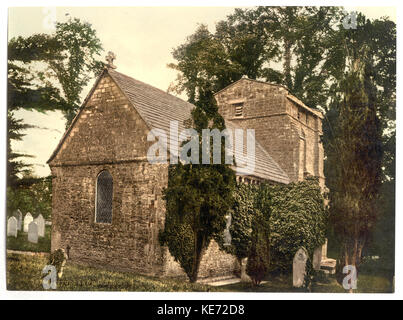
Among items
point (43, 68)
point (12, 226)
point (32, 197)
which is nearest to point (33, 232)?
point (12, 226)

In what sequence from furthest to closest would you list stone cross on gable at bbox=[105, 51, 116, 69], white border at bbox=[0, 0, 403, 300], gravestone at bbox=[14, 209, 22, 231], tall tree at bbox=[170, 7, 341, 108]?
1. tall tree at bbox=[170, 7, 341, 108]
2. stone cross on gable at bbox=[105, 51, 116, 69]
3. gravestone at bbox=[14, 209, 22, 231]
4. white border at bbox=[0, 0, 403, 300]

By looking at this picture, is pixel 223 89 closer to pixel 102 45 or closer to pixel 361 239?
pixel 102 45

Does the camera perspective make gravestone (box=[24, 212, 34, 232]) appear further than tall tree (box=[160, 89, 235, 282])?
Yes

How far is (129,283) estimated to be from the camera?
42.2 ft

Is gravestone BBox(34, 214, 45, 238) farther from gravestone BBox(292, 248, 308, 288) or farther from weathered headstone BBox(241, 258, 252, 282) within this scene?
gravestone BBox(292, 248, 308, 288)

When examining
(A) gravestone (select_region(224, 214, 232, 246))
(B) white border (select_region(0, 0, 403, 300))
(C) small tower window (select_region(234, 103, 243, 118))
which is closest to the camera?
(B) white border (select_region(0, 0, 403, 300))

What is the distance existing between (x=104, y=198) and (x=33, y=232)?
2.48 meters

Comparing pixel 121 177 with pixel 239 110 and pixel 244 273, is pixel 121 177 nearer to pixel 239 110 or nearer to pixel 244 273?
pixel 244 273

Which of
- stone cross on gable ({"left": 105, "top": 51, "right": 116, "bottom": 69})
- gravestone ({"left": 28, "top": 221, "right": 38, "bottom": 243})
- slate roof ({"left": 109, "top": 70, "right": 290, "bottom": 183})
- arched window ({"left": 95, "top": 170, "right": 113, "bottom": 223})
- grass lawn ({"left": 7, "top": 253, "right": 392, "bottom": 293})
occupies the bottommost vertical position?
grass lawn ({"left": 7, "top": 253, "right": 392, "bottom": 293})

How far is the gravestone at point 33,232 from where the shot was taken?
13.4 m

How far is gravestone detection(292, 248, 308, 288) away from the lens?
13211 mm

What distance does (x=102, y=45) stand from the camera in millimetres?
13391


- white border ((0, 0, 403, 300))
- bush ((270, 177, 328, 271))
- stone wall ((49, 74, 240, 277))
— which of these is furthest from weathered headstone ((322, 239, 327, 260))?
stone wall ((49, 74, 240, 277))

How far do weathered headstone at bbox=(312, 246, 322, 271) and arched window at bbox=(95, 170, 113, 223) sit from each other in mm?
6819
